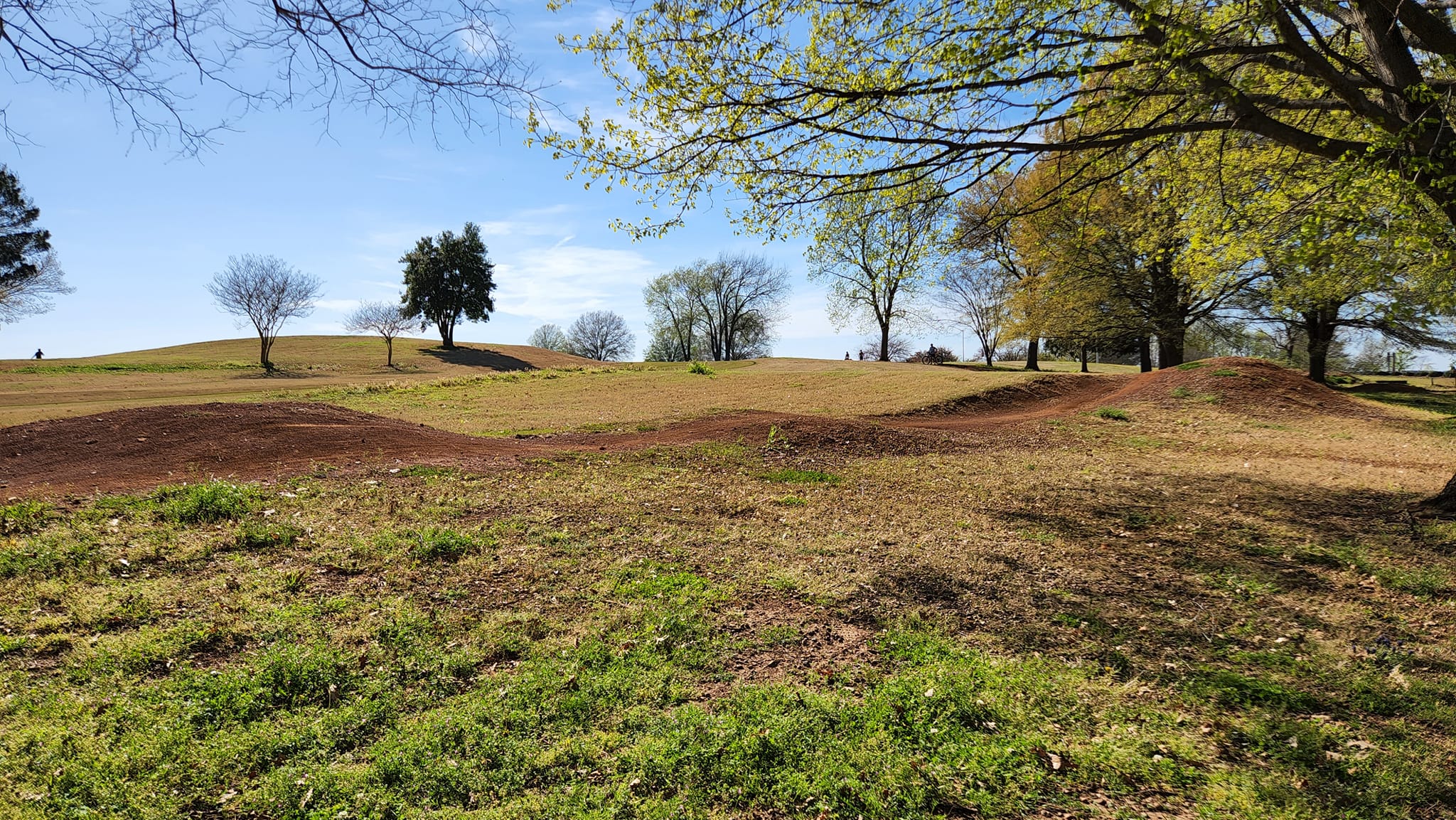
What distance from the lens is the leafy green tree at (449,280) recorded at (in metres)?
56.7

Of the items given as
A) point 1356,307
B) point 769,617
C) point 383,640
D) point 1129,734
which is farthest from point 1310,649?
point 1356,307

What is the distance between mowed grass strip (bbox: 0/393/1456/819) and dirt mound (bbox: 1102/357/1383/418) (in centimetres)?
985

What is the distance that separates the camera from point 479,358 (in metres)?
57.0

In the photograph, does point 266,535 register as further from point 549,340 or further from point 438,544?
point 549,340

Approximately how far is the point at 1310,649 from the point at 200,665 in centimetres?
778

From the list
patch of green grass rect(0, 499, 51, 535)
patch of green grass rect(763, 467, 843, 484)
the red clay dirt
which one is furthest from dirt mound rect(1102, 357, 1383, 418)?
patch of green grass rect(0, 499, 51, 535)

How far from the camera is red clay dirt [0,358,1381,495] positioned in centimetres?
807

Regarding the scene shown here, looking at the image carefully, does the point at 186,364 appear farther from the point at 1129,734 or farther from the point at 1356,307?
the point at 1356,307

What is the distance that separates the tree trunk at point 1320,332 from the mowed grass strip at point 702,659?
20.5 m

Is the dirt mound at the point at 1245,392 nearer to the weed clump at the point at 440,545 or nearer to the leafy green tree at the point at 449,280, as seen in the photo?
the weed clump at the point at 440,545

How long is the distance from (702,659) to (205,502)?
220 inches

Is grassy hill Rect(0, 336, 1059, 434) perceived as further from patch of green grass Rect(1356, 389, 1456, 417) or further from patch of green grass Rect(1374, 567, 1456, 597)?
patch of green grass Rect(1374, 567, 1456, 597)

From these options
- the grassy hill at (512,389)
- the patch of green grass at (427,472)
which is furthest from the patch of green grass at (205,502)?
the grassy hill at (512,389)

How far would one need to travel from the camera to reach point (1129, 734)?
348cm
